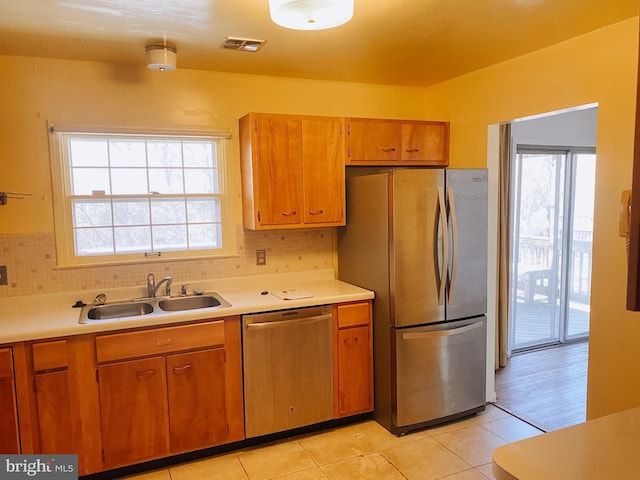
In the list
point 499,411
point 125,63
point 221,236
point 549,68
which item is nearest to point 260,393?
point 221,236

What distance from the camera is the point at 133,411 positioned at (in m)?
2.64

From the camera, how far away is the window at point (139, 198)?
9.99 ft

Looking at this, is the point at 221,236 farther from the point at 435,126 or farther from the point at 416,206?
the point at 435,126

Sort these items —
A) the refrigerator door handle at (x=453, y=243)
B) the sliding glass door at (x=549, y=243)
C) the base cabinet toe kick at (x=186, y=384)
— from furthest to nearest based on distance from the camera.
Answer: the sliding glass door at (x=549, y=243) → the refrigerator door handle at (x=453, y=243) → the base cabinet toe kick at (x=186, y=384)

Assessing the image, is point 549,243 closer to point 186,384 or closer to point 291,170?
point 291,170

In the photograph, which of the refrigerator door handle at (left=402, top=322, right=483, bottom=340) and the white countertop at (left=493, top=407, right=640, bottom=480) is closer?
the white countertop at (left=493, top=407, right=640, bottom=480)

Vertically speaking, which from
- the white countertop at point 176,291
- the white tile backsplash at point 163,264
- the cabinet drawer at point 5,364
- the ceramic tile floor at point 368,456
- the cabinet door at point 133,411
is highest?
the white tile backsplash at point 163,264

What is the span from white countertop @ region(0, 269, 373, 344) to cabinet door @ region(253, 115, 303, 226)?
20.9 inches

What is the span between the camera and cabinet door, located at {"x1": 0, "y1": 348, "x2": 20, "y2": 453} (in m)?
2.37

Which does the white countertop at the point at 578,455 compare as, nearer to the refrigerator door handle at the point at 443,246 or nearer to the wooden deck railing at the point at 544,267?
the refrigerator door handle at the point at 443,246

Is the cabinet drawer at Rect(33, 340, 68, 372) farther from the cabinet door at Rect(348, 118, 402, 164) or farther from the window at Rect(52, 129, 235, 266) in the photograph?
the cabinet door at Rect(348, 118, 402, 164)

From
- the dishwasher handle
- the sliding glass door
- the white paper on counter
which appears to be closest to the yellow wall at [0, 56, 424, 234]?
the white paper on counter

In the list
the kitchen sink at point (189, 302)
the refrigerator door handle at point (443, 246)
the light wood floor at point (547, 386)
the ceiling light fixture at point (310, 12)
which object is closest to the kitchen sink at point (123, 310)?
the kitchen sink at point (189, 302)

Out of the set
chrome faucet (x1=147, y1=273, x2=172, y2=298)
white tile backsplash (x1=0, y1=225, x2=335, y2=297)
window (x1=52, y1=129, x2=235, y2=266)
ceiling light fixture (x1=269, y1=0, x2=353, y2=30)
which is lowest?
chrome faucet (x1=147, y1=273, x2=172, y2=298)
